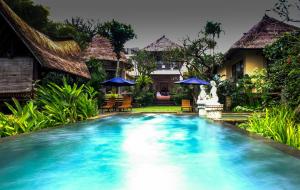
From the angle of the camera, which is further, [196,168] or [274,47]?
[274,47]

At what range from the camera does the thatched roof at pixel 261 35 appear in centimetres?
2291

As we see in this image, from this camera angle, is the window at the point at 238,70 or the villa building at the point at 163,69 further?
the villa building at the point at 163,69

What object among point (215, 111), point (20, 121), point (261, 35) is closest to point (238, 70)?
point (261, 35)

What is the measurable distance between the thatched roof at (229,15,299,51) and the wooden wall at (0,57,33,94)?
12.5 metres

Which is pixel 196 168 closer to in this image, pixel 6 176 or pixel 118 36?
pixel 6 176

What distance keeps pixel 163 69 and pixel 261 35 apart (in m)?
29.0

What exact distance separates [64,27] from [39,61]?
2650 cm

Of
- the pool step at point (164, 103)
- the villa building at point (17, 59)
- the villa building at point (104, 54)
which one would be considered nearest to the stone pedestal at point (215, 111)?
the villa building at point (17, 59)

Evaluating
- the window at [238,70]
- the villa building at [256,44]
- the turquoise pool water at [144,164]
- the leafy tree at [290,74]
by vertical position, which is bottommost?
the turquoise pool water at [144,164]

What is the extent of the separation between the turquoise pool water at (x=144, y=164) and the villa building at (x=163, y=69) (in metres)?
40.7

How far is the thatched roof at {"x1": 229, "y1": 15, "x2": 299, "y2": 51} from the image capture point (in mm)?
22906

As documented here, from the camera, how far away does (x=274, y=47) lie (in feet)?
47.7

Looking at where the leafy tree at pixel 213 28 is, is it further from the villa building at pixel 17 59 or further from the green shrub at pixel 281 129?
the green shrub at pixel 281 129

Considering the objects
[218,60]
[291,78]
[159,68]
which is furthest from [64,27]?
[291,78]
